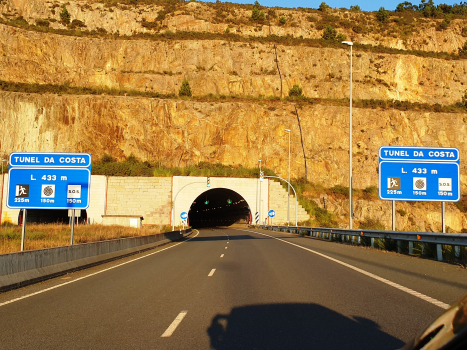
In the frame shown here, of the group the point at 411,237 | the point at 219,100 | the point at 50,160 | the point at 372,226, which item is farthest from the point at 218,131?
the point at 411,237

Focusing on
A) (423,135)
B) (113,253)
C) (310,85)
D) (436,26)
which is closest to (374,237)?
(113,253)

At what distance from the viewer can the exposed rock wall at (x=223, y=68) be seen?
263 ft

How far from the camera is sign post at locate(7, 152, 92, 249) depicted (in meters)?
17.1

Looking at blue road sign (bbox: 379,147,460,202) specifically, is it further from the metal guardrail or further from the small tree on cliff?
the small tree on cliff

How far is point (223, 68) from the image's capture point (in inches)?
3356

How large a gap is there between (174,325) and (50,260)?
25.9 ft

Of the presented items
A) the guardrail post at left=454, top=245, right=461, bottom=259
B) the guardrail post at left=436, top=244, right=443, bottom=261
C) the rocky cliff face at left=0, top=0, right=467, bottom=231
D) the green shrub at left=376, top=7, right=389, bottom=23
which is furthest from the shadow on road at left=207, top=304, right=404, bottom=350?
the green shrub at left=376, top=7, right=389, bottom=23

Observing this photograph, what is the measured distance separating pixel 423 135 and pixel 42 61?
220 ft

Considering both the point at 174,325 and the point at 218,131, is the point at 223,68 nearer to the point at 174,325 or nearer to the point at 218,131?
the point at 218,131

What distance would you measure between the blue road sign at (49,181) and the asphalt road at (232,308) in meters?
4.50

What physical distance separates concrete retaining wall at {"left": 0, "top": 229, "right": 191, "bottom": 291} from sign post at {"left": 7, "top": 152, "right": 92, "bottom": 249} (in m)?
2.10

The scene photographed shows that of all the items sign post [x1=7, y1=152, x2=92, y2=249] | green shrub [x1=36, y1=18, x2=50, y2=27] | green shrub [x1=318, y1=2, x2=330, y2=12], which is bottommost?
sign post [x1=7, y1=152, x2=92, y2=249]

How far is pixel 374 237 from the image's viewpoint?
74.3 feet

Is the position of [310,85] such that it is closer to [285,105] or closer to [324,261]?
[285,105]
